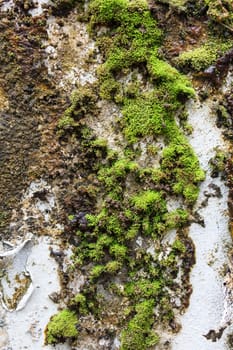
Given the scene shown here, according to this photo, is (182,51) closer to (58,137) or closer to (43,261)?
(58,137)

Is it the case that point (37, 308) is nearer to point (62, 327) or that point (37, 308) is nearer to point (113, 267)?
point (62, 327)

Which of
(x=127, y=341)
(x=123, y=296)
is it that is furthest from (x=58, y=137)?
(x=127, y=341)

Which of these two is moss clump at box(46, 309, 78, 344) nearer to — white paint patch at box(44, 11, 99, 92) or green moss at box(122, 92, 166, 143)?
green moss at box(122, 92, 166, 143)

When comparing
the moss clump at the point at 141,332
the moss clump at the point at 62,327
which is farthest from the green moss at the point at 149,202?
the moss clump at the point at 62,327

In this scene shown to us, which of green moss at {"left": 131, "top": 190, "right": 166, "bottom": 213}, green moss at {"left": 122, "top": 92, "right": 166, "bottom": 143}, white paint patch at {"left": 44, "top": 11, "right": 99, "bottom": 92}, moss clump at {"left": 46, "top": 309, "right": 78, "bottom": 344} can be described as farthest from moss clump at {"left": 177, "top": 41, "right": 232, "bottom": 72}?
moss clump at {"left": 46, "top": 309, "right": 78, "bottom": 344}

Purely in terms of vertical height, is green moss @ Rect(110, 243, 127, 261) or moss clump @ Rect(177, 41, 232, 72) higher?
moss clump @ Rect(177, 41, 232, 72)

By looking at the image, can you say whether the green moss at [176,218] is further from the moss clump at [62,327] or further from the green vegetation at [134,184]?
the moss clump at [62,327]

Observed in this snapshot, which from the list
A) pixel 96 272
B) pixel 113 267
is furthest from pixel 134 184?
pixel 96 272
